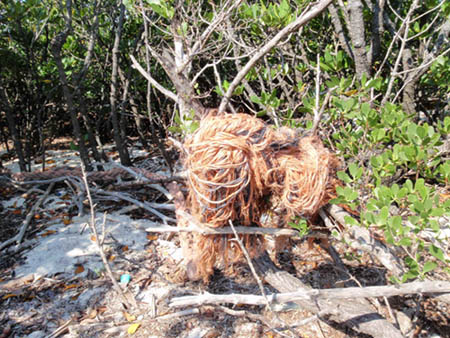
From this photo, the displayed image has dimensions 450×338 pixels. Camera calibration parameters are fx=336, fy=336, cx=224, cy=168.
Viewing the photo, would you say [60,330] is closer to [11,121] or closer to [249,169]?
[249,169]

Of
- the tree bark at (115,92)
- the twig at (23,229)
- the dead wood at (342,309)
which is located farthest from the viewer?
the tree bark at (115,92)

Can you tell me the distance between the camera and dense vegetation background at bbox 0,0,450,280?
1368 mm

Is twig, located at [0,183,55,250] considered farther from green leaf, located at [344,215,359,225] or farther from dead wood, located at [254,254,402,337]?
green leaf, located at [344,215,359,225]

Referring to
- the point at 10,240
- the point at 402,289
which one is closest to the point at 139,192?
the point at 10,240

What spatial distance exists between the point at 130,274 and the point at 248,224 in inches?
65.7

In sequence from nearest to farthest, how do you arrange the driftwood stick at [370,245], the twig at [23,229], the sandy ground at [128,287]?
the driftwood stick at [370,245] → the sandy ground at [128,287] → the twig at [23,229]

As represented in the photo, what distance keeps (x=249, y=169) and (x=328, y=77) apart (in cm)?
174

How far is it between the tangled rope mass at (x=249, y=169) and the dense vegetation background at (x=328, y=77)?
0.14 m

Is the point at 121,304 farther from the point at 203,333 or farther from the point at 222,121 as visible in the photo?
the point at 222,121

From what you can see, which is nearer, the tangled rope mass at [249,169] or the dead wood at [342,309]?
the tangled rope mass at [249,169]

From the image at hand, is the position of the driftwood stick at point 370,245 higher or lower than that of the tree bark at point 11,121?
lower

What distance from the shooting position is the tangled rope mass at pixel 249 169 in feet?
4.41

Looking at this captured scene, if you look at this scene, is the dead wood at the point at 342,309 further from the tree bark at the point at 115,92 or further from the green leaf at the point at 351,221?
the tree bark at the point at 115,92

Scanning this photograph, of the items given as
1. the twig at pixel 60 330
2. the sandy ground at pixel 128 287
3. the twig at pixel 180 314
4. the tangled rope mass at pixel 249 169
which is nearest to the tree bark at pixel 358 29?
the tangled rope mass at pixel 249 169
